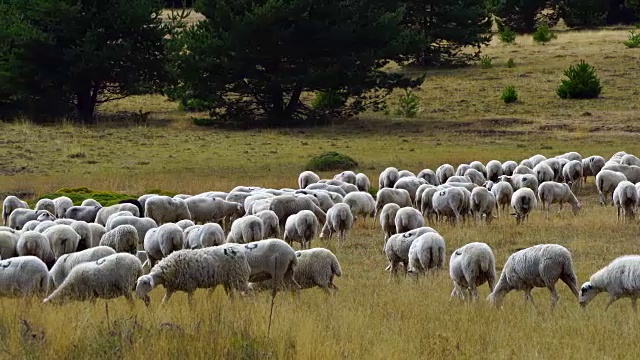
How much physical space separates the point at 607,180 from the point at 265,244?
1496cm

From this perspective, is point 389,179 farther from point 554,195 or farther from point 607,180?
point 607,180

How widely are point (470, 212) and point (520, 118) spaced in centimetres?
2453

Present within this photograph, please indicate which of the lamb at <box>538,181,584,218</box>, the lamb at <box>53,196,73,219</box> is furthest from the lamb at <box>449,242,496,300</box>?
the lamb at <box>538,181,584,218</box>

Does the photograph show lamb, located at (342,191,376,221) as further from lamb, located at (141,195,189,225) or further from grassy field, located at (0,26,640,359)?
lamb, located at (141,195,189,225)

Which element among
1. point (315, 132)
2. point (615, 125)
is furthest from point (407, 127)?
point (615, 125)

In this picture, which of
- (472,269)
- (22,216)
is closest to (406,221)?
(472,269)

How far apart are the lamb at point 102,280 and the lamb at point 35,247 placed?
2688mm

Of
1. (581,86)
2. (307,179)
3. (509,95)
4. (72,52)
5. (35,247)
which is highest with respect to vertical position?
(72,52)

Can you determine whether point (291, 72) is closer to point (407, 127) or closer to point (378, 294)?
point (407, 127)

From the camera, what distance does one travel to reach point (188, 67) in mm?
47062

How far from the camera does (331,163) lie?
3328 cm

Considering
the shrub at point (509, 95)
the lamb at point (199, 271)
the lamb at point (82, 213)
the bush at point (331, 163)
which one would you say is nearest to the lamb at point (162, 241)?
the lamb at point (199, 271)

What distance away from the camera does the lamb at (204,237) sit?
15.8m

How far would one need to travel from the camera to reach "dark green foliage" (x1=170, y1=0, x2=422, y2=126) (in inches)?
1809
